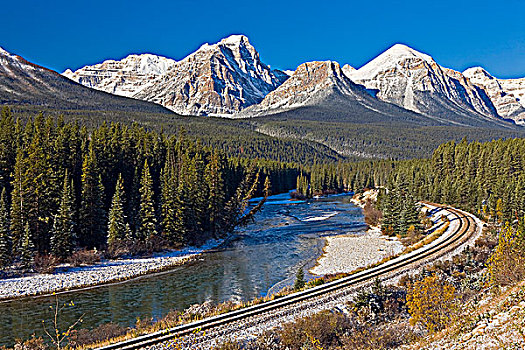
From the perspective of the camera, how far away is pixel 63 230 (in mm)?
46094

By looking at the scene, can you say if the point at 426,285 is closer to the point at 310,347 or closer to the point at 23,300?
the point at 310,347

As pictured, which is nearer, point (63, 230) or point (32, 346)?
point (32, 346)

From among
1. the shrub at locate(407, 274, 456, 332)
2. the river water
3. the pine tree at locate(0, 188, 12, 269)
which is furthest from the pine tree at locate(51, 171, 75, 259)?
the shrub at locate(407, 274, 456, 332)

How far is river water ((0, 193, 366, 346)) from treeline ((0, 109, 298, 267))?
26.2ft

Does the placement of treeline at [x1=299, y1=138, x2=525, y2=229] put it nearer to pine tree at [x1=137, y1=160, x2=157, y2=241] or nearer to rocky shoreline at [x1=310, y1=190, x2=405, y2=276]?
rocky shoreline at [x1=310, y1=190, x2=405, y2=276]

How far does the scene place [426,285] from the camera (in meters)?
23.9

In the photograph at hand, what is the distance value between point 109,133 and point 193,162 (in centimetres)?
1658

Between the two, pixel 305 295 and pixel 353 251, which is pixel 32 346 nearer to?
Answer: pixel 305 295

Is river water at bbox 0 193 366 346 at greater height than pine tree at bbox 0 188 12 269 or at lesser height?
lesser

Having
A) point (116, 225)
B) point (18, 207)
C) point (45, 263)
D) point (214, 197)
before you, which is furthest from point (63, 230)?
point (214, 197)

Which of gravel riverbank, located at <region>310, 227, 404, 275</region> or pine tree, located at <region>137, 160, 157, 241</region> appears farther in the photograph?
pine tree, located at <region>137, 160, 157, 241</region>

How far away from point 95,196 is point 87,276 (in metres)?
14.6

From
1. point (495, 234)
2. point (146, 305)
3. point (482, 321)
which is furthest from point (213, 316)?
point (495, 234)

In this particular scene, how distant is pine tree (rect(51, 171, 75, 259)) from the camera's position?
4547cm
